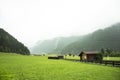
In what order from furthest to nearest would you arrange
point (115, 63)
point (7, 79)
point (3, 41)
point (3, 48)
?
point (3, 41) < point (3, 48) < point (115, 63) < point (7, 79)

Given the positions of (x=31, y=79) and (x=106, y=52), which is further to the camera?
(x=106, y=52)

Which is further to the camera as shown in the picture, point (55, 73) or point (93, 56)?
point (93, 56)

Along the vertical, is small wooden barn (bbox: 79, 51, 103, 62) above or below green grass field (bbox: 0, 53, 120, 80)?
above

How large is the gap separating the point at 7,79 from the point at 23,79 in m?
1.96

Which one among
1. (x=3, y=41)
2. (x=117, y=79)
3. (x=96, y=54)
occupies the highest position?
(x=3, y=41)

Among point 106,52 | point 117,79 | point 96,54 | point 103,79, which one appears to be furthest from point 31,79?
point 106,52

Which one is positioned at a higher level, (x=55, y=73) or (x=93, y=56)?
(x=93, y=56)

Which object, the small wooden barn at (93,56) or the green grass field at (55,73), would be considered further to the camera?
the small wooden barn at (93,56)

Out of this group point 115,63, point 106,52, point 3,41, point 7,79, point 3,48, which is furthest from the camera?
point 3,41

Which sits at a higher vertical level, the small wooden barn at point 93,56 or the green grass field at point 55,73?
the small wooden barn at point 93,56

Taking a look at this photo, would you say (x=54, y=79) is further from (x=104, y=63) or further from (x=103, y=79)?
(x=104, y=63)

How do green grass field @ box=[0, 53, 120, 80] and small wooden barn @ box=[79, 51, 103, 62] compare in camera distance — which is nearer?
green grass field @ box=[0, 53, 120, 80]

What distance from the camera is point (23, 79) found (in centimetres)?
2200

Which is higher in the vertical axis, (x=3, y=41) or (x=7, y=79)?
(x=3, y=41)
